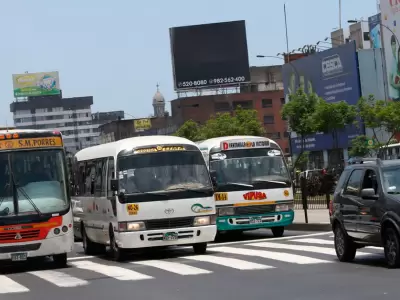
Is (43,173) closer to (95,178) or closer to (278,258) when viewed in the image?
(95,178)

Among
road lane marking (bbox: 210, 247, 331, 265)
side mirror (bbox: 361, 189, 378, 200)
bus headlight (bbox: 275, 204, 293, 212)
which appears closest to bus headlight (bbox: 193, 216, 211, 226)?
road lane marking (bbox: 210, 247, 331, 265)

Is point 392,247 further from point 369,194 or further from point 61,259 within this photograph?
point 61,259

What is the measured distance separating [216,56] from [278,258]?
90060 millimetres

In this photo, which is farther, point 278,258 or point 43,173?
point 43,173

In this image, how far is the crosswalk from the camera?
56.0 feet

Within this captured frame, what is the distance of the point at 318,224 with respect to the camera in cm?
2852

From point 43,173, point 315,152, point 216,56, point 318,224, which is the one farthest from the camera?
point 216,56

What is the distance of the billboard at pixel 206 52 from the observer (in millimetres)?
107750

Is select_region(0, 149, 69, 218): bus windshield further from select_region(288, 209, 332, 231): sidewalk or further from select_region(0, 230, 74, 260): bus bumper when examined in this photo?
select_region(288, 209, 332, 231): sidewalk

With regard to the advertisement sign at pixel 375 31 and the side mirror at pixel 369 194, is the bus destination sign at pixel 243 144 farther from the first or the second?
the advertisement sign at pixel 375 31

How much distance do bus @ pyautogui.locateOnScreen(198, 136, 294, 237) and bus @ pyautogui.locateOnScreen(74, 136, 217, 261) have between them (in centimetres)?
371

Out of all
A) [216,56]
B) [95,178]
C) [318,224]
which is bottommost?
[318,224]

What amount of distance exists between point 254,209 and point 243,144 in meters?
1.86

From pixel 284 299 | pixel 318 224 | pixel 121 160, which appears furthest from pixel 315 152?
pixel 284 299
